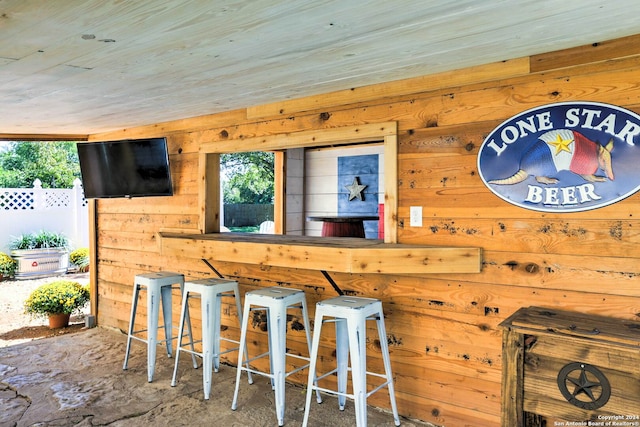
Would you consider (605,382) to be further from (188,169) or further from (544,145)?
(188,169)

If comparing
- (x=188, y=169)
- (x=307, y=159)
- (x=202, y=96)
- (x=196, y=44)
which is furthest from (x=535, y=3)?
(x=307, y=159)

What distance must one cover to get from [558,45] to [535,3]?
627mm

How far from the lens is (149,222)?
426 centimetres

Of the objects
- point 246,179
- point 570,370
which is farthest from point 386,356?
point 246,179

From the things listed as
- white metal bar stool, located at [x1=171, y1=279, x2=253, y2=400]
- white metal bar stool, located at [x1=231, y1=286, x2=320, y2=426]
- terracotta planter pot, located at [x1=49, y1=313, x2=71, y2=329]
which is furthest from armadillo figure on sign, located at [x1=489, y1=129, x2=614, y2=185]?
terracotta planter pot, located at [x1=49, y1=313, x2=71, y2=329]

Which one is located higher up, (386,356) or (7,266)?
(386,356)

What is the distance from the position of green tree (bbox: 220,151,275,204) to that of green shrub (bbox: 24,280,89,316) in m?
4.72

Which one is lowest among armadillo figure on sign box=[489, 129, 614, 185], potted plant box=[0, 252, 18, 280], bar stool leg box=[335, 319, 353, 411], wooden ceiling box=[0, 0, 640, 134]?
potted plant box=[0, 252, 18, 280]

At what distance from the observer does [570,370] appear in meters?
1.83

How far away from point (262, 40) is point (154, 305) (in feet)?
7.51

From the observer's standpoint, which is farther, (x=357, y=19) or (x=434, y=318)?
(x=434, y=318)

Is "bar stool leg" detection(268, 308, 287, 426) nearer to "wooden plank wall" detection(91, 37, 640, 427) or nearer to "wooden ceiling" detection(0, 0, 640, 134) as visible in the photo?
"wooden plank wall" detection(91, 37, 640, 427)

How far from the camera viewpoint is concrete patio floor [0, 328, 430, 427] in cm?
271

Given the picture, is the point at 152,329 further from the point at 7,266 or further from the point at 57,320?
the point at 7,266
